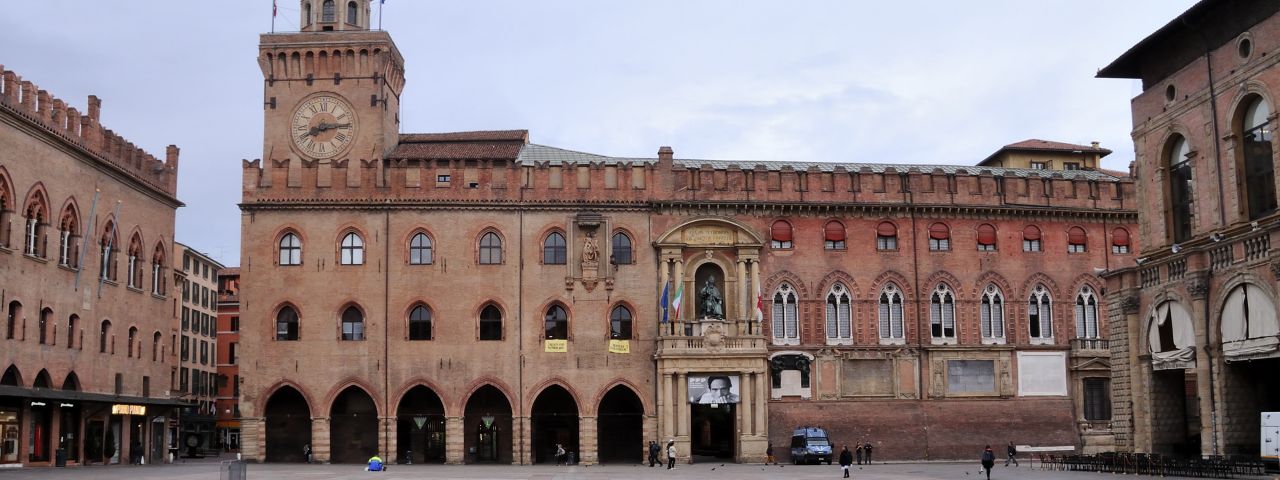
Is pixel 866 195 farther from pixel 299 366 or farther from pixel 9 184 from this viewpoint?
pixel 9 184

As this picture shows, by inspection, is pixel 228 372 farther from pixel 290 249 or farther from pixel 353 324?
pixel 353 324

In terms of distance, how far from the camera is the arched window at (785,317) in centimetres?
5231

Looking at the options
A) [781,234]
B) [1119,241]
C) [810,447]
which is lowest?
[810,447]

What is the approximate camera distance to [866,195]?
5347 centimetres

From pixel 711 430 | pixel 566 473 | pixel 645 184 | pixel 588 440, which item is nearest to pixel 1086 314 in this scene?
pixel 711 430

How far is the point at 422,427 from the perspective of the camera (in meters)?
51.1

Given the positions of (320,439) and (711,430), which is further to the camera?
→ (711,430)

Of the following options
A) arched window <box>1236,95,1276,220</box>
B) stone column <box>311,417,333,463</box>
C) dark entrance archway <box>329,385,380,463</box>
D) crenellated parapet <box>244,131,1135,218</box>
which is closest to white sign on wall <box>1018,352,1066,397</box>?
crenellated parapet <box>244,131,1135,218</box>

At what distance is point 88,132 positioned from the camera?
154ft

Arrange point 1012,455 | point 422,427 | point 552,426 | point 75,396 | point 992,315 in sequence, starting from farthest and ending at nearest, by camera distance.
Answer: point 992,315 → point 552,426 → point 422,427 → point 1012,455 → point 75,396

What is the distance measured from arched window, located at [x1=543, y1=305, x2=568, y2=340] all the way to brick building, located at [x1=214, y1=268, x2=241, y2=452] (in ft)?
138

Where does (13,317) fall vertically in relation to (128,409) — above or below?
above

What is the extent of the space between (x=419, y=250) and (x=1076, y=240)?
28.7m

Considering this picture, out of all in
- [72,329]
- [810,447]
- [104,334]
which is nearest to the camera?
[72,329]
